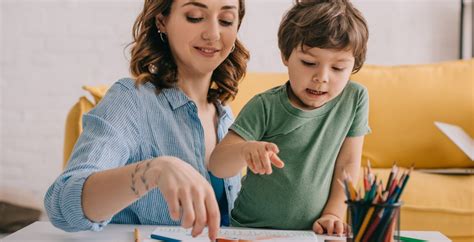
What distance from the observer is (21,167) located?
11.5 feet

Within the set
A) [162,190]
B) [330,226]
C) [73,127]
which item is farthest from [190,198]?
[73,127]

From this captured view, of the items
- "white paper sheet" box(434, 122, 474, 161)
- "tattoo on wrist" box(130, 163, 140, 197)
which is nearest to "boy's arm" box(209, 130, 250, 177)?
"tattoo on wrist" box(130, 163, 140, 197)

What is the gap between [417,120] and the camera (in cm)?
255

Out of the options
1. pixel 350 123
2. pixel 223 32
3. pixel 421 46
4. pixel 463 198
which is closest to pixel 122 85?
pixel 223 32

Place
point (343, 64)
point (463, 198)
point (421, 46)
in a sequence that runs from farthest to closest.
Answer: point (421, 46) → point (463, 198) → point (343, 64)

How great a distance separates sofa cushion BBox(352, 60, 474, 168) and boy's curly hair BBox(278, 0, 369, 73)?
129 cm

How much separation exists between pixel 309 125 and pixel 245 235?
0.28 meters

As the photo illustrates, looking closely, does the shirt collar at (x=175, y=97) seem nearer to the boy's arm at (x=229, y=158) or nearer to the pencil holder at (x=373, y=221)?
the boy's arm at (x=229, y=158)

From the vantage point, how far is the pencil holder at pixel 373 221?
34.5 inches

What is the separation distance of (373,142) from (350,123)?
1.26 m

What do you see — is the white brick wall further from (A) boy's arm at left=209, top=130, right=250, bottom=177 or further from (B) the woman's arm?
(B) the woman's arm

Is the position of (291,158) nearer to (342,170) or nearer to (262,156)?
(342,170)

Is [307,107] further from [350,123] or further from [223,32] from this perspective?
[223,32]

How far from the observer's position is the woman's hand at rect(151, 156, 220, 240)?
2.70 ft
